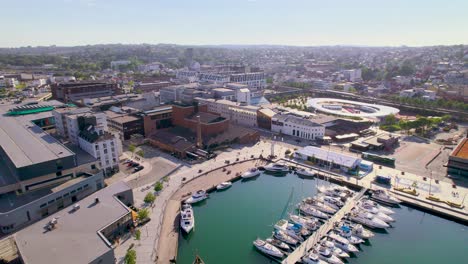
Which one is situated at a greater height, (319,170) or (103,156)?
(103,156)

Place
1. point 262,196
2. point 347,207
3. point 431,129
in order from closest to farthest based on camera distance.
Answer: point 347,207
point 262,196
point 431,129

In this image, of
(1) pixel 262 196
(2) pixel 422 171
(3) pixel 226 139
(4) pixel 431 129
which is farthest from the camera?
(4) pixel 431 129

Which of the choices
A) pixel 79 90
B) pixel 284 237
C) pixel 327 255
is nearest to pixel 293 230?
pixel 284 237

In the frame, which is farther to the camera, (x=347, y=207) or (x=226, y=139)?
(x=226, y=139)

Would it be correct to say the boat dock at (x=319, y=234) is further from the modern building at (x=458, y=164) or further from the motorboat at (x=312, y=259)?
the modern building at (x=458, y=164)

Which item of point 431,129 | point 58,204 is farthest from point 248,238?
point 431,129

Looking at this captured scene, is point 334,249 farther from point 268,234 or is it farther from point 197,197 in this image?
point 197,197

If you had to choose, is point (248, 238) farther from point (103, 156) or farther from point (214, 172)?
point (103, 156)

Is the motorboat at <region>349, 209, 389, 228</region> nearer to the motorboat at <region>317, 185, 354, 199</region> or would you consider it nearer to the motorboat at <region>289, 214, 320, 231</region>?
the motorboat at <region>317, 185, 354, 199</region>
